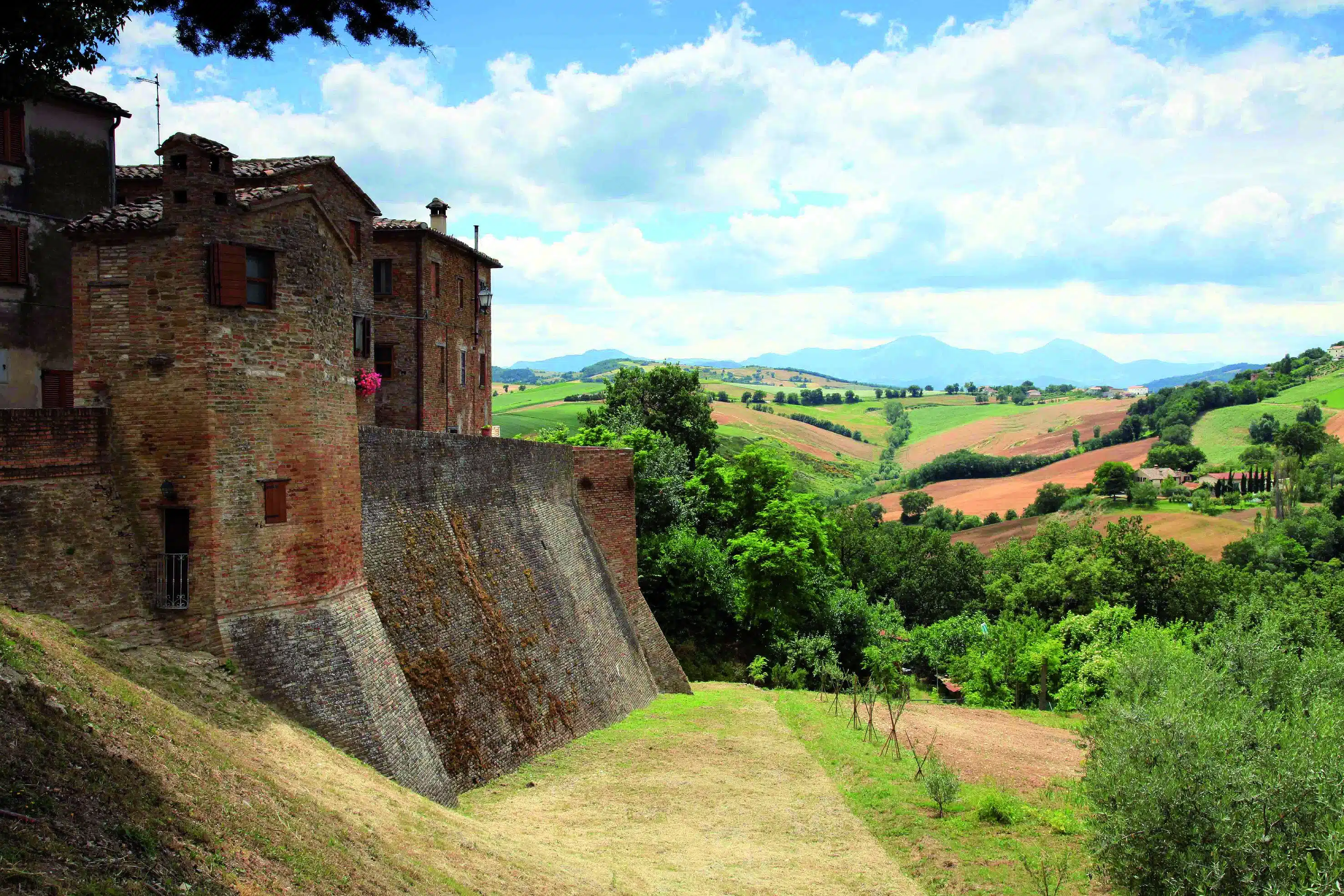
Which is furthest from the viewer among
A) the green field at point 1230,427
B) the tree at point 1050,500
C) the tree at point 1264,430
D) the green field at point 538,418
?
the green field at point 1230,427

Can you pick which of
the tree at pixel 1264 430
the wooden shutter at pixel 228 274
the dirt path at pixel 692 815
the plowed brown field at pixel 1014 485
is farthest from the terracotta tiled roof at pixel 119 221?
the tree at pixel 1264 430

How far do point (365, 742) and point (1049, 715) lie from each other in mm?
34586

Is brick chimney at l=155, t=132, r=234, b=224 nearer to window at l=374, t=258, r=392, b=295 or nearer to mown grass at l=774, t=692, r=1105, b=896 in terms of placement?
mown grass at l=774, t=692, r=1105, b=896

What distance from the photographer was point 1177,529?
87438mm

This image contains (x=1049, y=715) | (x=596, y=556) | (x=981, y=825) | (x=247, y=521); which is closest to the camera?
(x=247, y=521)

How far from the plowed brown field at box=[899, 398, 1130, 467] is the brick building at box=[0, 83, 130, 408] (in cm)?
15469

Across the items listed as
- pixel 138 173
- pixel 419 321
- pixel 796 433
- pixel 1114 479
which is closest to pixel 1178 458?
pixel 1114 479

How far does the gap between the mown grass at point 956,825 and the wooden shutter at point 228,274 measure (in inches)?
631

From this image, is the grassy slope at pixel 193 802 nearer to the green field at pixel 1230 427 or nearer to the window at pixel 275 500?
the window at pixel 275 500

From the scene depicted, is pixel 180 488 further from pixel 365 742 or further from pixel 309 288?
pixel 365 742

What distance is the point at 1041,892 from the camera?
17.7 m

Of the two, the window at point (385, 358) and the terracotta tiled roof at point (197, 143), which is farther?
the window at point (385, 358)

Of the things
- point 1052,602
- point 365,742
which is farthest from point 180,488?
point 1052,602

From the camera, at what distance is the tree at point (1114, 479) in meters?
111
